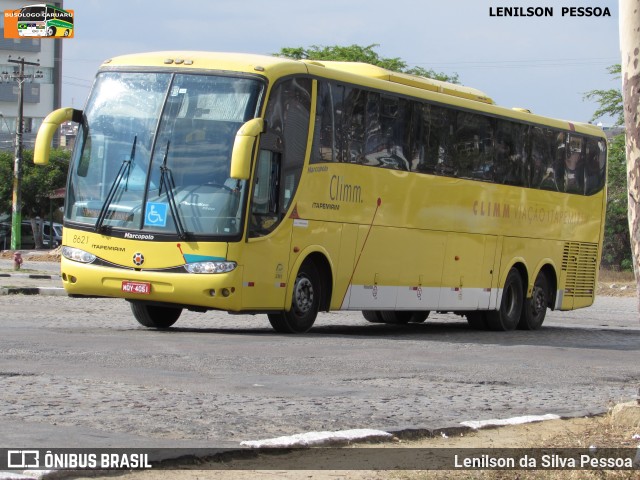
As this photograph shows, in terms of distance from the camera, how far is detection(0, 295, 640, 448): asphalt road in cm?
861

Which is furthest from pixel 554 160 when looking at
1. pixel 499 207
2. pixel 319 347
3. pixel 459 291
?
pixel 319 347

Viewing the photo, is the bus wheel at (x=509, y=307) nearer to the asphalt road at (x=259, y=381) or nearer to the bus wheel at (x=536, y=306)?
the bus wheel at (x=536, y=306)

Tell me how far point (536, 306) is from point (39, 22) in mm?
77237

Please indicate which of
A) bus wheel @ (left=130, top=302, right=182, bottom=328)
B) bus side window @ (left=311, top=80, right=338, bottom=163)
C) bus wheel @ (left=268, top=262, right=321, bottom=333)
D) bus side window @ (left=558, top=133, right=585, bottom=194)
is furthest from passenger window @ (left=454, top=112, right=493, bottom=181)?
bus wheel @ (left=130, top=302, right=182, bottom=328)

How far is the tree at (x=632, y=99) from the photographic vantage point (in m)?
7.70

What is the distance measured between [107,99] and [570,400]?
9104 millimetres

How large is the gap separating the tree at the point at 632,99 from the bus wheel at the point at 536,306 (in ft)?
57.8

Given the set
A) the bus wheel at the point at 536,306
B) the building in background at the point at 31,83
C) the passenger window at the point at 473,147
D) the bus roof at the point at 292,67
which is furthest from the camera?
the building in background at the point at 31,83

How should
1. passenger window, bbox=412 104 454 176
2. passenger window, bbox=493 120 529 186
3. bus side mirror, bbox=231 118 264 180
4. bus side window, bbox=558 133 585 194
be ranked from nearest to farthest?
bus side mirror, bbox=231 118 264 180, passenger window, bbox=412 104 454 176, passenger window, bbox=493 120 529 186, bus side window, bbox=558 133 585 194

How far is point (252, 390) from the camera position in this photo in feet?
35.7

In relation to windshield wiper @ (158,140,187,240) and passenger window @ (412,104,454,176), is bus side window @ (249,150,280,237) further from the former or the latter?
passenger window @ (412,104,454,176)

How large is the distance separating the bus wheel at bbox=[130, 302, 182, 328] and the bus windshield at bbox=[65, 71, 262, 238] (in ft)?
6.58

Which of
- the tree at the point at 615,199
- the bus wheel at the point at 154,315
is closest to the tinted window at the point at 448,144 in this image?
the bus wheel at the point at 154,315

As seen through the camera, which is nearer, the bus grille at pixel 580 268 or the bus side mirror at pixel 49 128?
the bus side mirror at pixel 49 128
